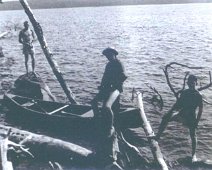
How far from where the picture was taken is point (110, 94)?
955cm

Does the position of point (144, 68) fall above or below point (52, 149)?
below

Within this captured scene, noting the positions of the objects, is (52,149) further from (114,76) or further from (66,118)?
(114,76)

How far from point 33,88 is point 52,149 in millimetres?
6386

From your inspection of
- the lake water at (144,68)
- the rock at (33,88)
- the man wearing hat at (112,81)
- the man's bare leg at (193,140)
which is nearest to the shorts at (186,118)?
the man's bare leg at (193,140)

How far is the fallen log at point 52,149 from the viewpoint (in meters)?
9.38

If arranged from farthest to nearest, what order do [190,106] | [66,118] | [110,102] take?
1. [66,118]
2. [110,102]
3. [190,106]

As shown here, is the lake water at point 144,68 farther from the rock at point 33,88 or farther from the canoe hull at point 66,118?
the rock at point 33,88

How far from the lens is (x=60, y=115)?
469 inches

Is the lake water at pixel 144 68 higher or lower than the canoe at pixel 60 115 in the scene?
lower

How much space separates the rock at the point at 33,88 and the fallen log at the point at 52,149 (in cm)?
513

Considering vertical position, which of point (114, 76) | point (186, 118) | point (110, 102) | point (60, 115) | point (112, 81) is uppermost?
point (114, 76)

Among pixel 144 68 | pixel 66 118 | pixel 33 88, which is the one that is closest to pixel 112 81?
pixel 66 118

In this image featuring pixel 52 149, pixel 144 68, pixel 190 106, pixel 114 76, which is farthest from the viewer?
pixel 144 68

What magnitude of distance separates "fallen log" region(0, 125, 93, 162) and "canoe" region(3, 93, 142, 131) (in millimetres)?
1239
